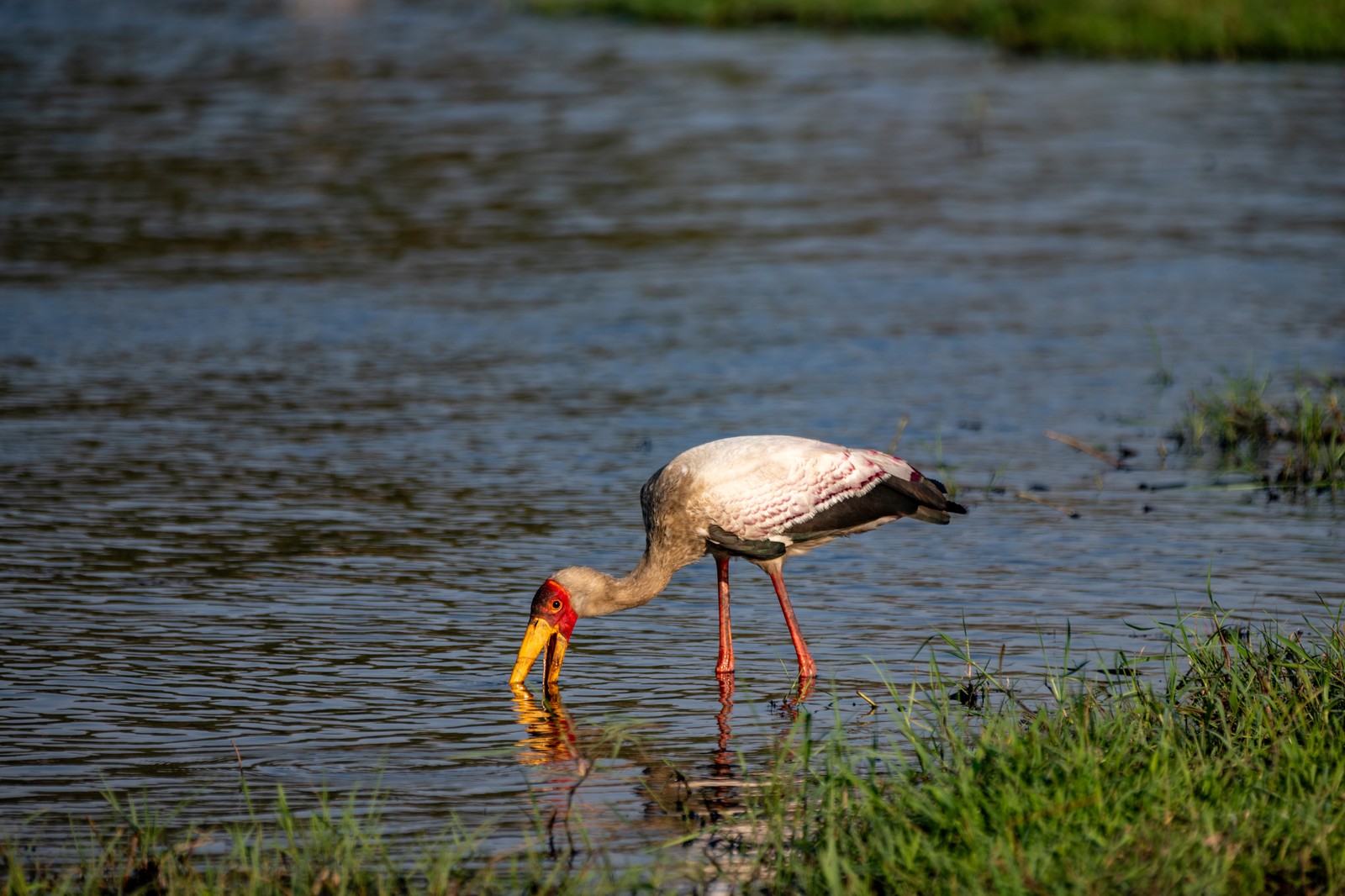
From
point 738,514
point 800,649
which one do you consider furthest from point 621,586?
point 800,649

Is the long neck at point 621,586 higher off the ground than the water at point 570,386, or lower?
higher

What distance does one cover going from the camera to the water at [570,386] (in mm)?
6824

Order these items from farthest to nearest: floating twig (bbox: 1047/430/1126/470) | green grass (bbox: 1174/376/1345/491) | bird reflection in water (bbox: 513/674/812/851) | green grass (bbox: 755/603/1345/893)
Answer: floating twig (bbox: 1047/430/1126/470)
green grass (bbox: 1174/376/1345/491)
bird reflection in water (bbox: 513/674/812/851)
green grass (bbox: 755/603/1345/893)

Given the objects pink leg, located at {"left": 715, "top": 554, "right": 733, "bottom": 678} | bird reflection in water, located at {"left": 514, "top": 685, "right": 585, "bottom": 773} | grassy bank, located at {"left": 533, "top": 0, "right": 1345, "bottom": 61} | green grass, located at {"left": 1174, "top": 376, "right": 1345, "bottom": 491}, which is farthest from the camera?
grassy bank, located at {"left": 533, "top": 0, "right": 1345, "bottom": 61}

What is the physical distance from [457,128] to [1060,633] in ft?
54.9

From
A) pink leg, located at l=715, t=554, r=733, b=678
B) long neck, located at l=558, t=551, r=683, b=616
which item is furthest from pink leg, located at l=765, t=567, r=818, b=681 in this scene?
long neck, located at l=558, t=551, r=683, b=616

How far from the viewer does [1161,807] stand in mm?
4898

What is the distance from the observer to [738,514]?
6961mm

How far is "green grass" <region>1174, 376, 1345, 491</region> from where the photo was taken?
9.52m

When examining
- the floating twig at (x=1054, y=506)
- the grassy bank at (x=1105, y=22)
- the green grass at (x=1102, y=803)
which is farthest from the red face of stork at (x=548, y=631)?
the grassy bank at (x=1105, y=22)

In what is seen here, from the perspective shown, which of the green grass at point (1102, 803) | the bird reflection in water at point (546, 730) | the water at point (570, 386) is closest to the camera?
the green grass at point (1102, 803)

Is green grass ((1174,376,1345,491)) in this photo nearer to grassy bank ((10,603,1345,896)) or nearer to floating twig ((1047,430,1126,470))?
floating twig ((1047,430,1126,470))

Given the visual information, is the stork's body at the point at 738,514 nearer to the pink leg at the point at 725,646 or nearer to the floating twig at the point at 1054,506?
the pink leg at the point at 725,646

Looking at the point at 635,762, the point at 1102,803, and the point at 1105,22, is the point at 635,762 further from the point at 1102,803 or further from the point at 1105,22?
the point at 1105,22
